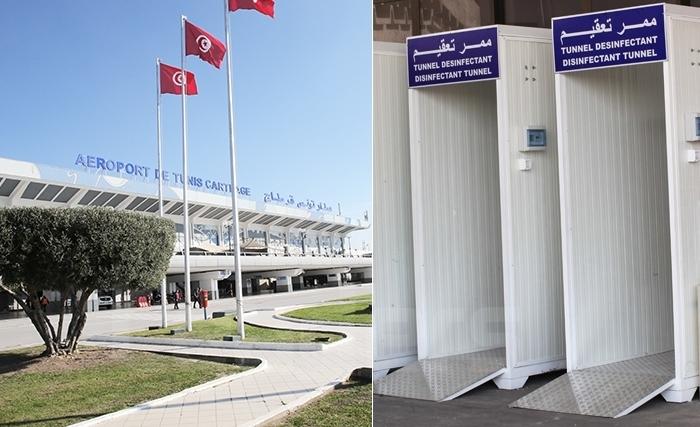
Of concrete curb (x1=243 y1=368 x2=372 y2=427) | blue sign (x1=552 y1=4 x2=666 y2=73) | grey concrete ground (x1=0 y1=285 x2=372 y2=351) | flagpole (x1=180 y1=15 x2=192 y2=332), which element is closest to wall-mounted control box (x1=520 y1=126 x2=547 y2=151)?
blue sign (x1=552 y1=4 x2=666 y2=73)

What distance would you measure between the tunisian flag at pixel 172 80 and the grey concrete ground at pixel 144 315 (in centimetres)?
90

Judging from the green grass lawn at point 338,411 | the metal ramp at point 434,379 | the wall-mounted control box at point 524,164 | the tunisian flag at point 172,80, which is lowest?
the green grass lawn at point 338,411

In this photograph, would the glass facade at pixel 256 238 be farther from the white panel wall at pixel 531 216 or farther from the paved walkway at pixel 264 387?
the white panel wall at pixel 531 216

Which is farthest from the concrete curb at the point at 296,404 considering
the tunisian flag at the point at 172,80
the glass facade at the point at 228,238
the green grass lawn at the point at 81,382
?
the tunisian flag at the point at 172,80

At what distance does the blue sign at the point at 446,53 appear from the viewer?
90.2 inches

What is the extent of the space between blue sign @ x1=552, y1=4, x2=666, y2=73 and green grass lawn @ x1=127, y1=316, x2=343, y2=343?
5.00ft

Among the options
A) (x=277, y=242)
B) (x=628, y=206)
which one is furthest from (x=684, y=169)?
(x=277, y=242)

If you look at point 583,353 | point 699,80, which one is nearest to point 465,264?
point 583,353

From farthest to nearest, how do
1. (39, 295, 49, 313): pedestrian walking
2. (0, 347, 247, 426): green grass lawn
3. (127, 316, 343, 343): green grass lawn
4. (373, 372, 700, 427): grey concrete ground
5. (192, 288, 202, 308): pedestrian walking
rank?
(127, 316, 343, 343): green grass lawn < (192, 288, 202, 308): pedestrian walking < (39, 295, 49, 313): pedestrian walking < (0, 347, 247, 426): green grass lawn < (373, 372, 700, 427): grey concrete ground

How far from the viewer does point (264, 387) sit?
3.01m

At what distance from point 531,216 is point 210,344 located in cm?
155

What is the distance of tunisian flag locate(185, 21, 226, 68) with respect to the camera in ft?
9.64

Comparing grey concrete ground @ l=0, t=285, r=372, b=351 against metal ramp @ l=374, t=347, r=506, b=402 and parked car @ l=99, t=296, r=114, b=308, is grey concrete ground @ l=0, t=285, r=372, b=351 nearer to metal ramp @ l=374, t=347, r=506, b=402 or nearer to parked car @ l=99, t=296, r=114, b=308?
parked car @ l=99, t=296, r=114, b=308

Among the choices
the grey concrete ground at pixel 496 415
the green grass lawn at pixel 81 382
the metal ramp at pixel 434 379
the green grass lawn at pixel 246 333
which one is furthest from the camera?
the green grass lawn at pixel 246 333
